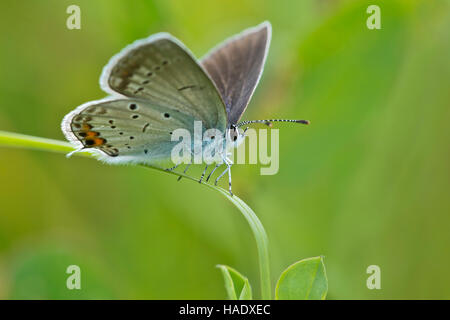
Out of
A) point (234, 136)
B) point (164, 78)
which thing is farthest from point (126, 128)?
point (234, 136)

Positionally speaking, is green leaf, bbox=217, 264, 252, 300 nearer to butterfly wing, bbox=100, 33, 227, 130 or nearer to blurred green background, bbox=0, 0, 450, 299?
butterfly wing, bbox=100, 33, 227, 130

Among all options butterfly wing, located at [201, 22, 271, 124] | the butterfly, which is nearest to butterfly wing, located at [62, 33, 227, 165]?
the butterfly

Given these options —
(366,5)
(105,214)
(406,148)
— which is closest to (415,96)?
(406,148)

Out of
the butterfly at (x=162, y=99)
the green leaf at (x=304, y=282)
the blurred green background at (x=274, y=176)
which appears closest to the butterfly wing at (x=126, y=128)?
the butterfly at (x=162, y=99)

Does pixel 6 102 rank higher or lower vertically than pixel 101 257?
higher

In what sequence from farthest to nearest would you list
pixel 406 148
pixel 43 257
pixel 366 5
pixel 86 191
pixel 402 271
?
1. pixel 86 191
2. pixel 406 148
3. pixel 402 271
4. pixel 43 257
5. pixel 366 5

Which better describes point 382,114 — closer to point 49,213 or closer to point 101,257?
point 101,257

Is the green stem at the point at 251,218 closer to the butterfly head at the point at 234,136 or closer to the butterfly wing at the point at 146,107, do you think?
the butterfly wing at the point at 146,107
